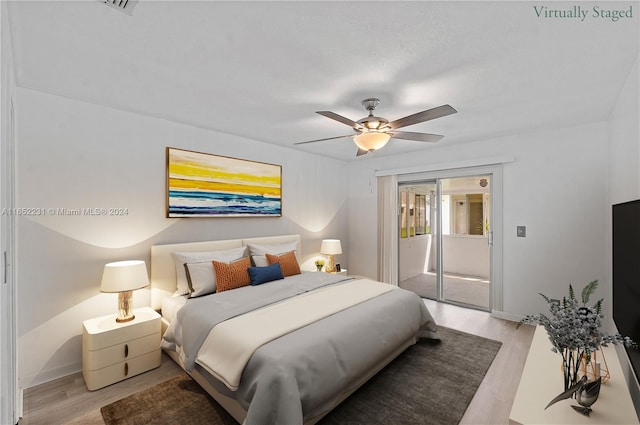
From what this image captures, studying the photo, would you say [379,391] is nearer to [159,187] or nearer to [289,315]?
[289,315]

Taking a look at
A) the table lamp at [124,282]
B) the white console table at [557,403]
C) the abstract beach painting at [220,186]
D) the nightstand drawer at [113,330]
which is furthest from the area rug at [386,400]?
the abstract beach painting at [220,186]

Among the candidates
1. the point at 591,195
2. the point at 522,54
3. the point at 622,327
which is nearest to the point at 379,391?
the point at 622,327

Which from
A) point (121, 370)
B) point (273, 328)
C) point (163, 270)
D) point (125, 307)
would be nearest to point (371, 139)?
point (273, 328)

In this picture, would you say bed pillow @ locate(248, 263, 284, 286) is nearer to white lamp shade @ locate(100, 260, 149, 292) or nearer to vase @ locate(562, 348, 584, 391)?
white lamp shade @ locate(100, 260, 149, 292)

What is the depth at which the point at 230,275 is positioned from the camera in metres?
3.09

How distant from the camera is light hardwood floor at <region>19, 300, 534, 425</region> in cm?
203

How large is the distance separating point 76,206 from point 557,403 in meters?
3.89

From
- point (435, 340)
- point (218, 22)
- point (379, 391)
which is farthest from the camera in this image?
point (435, 340)

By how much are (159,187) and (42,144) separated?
998 millimetres

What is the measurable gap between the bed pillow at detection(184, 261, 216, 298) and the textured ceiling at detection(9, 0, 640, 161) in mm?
1646

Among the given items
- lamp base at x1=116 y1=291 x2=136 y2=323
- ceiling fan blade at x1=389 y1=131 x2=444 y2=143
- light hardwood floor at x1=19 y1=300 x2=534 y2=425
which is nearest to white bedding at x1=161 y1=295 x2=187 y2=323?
lamp base at x1=116 y1=291 x2=136 y2=323

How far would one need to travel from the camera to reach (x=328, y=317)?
2354 millimetres

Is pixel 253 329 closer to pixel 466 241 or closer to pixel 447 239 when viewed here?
pixel 447 239

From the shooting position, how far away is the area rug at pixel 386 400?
2.01 metres
